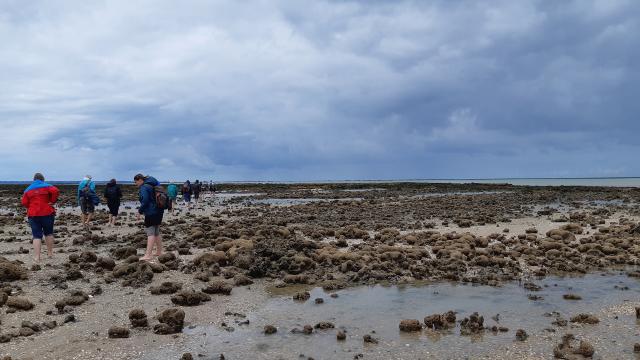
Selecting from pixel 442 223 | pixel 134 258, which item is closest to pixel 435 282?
pixel 134 258

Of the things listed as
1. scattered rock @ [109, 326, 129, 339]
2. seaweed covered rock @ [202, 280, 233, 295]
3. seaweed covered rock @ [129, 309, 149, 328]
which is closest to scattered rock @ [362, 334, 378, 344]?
seaweed covered rock @ [129, 309, 149, 328]

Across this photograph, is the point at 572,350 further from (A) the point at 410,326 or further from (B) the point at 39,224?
(B) the point at 39,224

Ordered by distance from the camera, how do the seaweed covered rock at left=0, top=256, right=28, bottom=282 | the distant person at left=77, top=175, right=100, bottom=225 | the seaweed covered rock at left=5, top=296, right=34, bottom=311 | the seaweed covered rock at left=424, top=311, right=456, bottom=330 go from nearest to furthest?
the seaweed covered rock at left=424, top=311, right=456, bottom=330
the seaweed covered rock at left=5, top=296, right=34, bottom=311
the seaweed covered rock at left=0, top=256, right=28, bottom=282
the distant person at left=77, top=175, right=100, bottom=225

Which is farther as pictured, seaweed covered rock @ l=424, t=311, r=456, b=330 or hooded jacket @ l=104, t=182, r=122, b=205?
hooded jacket @ l=104, t=182, r=122, b=205

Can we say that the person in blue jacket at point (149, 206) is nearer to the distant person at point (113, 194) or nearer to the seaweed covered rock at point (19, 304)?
the seaweed covered rock at point (19, 304)

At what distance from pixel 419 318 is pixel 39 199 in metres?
12.1

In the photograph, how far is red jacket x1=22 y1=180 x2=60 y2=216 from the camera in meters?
15.7

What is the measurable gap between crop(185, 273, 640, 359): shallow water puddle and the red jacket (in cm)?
794

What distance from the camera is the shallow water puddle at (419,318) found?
914 centimetres

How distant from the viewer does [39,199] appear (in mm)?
15766

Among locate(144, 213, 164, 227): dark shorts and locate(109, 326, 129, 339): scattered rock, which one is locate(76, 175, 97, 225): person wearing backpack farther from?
locate(109, 326, 129, 339): scattered rock

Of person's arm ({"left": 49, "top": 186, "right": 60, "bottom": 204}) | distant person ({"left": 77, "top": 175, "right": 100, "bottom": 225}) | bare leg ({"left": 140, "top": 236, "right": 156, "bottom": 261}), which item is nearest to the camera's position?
person's arm ({"left": 49, "top": 186, "right": 60, "bottom": 204})

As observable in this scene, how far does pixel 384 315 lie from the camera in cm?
1140

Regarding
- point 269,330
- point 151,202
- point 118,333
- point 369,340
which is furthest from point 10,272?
point 369,340
